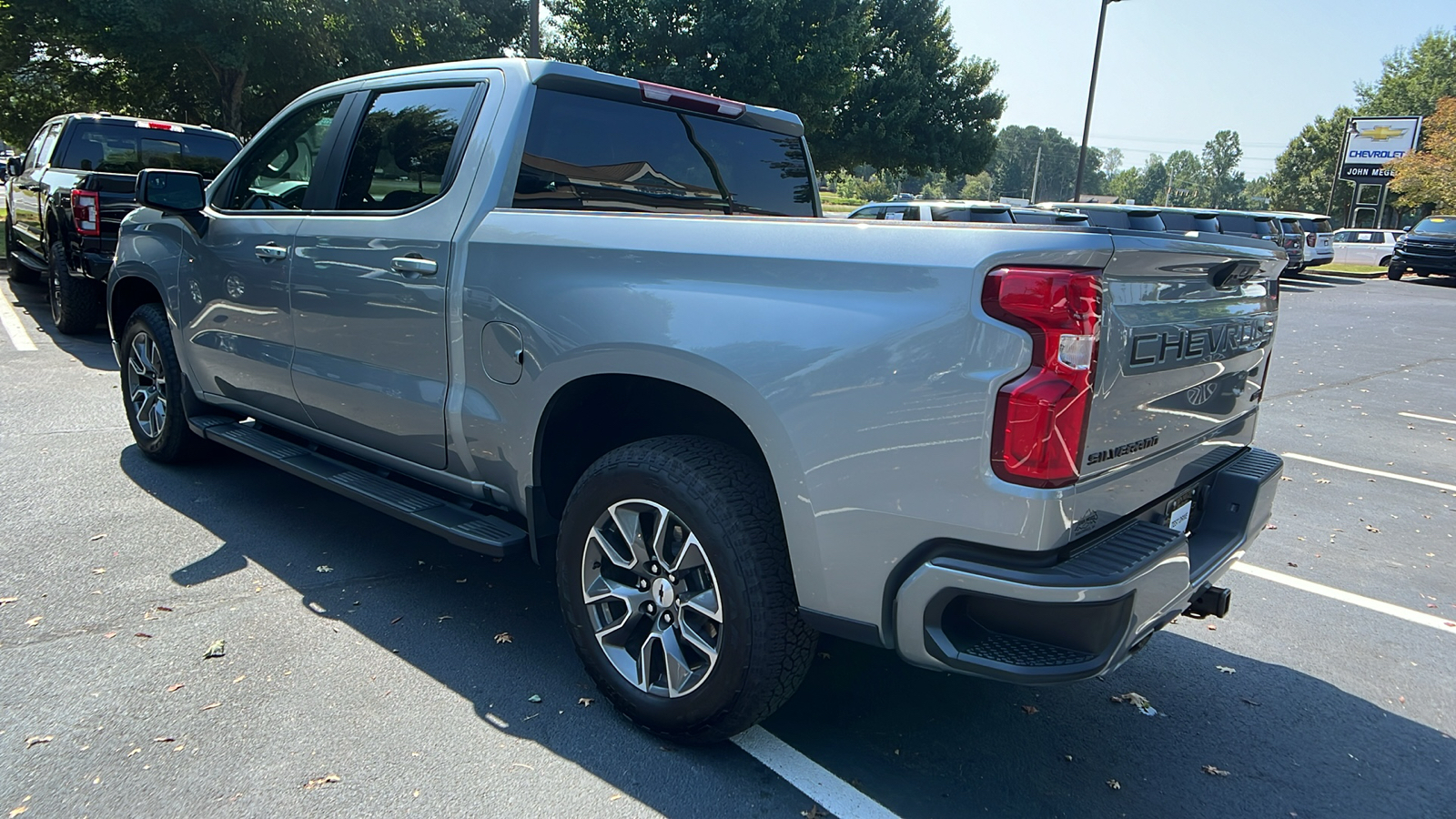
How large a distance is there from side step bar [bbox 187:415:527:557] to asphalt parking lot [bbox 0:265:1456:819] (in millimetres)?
409

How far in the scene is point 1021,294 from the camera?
6.72 ft

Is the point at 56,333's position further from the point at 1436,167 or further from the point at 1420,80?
the point at 1420,80

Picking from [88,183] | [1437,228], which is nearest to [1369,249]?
[1437,228]

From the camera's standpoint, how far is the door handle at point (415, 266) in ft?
10.7

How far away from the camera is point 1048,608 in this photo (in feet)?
6.86

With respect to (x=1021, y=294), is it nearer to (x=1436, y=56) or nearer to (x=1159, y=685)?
(x=1159, y=685)

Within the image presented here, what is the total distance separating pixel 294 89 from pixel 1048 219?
1514 centimetres

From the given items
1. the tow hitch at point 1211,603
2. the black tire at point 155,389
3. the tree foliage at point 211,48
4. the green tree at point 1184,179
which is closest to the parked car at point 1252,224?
the tree foliage at point 211,48

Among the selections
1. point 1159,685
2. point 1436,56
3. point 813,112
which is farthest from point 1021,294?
point 1436,56

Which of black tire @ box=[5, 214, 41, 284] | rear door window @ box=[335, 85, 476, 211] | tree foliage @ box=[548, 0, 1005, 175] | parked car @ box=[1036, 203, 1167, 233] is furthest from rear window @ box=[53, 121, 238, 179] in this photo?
parked car @ box=[1036, 203, 1167, 233]

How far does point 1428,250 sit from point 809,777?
3026 centimetres

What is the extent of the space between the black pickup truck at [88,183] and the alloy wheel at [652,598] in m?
7.48

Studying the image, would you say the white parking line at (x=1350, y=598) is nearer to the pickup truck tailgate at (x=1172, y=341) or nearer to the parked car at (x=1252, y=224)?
the pickup truck tailgate at (x=1172, y=341)

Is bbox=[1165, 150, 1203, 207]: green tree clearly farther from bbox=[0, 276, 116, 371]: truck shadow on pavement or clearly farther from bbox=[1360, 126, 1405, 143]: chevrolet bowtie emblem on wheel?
bbox=[0, 276, 116, 371]: truck shadow on pavement
